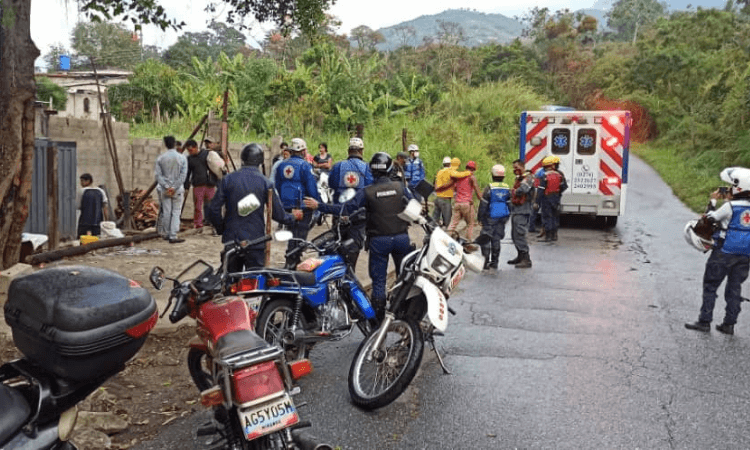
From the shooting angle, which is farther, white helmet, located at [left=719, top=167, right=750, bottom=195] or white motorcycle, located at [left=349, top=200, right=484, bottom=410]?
white helmet, located at [left=719, top=167, right=750, bottom=195]

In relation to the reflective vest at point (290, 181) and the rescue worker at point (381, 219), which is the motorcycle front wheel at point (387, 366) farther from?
the reflective vest at point (290, 181)

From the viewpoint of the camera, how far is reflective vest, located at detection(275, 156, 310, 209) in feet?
30.5

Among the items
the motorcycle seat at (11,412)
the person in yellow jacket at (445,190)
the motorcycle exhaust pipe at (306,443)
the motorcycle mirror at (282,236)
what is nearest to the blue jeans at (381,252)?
the motorcycle mirror at (282,236)

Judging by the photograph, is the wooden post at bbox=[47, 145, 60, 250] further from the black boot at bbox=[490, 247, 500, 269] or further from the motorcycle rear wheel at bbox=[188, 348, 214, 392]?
the black boot at bbox=[490, 247, 500, 269]

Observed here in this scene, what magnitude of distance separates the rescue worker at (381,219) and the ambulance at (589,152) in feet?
32.1

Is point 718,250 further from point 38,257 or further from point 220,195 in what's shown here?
point 38,257

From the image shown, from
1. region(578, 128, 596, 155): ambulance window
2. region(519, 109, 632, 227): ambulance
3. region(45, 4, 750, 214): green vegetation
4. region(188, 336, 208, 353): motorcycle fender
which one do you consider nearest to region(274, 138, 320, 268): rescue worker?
region(45, 4, 750, 214): green vegetation

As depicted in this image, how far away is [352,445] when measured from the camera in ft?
15.3

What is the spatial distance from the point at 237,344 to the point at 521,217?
8.76m

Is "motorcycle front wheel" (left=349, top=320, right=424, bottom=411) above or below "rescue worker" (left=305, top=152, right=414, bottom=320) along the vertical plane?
below

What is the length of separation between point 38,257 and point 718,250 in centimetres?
797

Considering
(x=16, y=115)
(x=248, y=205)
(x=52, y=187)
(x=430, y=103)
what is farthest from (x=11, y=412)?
(x=430, y=103)

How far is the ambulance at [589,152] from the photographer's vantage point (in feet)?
51.3

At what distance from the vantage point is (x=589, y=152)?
15797 mm
